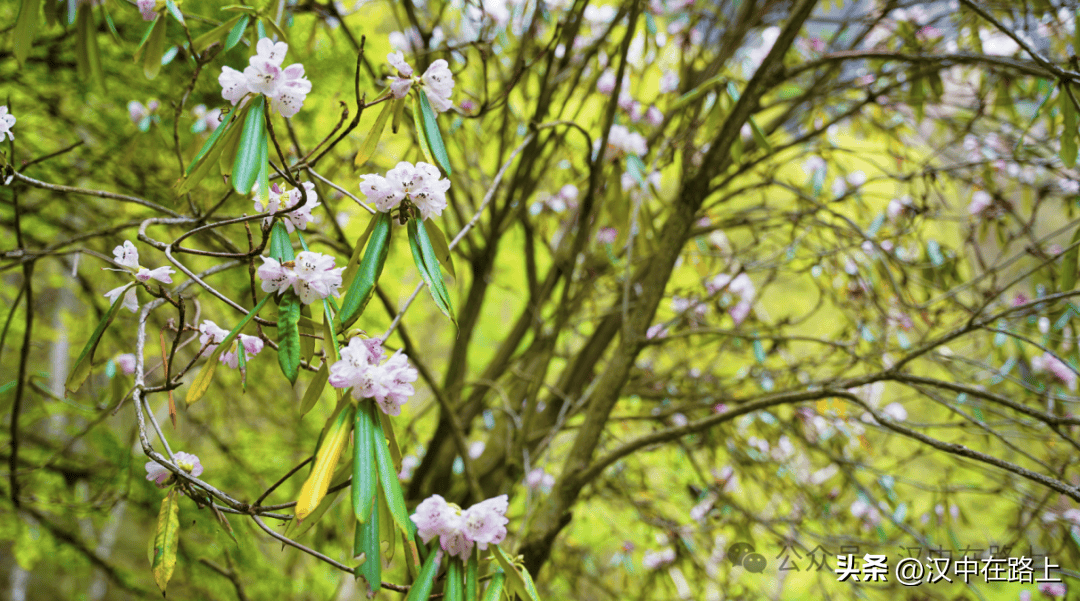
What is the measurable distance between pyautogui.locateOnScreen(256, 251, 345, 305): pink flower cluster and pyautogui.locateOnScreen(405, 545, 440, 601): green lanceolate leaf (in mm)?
290

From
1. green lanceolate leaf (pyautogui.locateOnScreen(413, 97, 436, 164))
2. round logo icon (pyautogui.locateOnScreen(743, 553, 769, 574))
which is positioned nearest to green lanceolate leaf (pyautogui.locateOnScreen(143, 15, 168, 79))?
green lanceolate leaf (pyautogui.locateOnScreen(413, 97, 436, 164))

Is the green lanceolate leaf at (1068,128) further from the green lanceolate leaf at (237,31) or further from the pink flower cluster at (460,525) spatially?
the green lanceolate leaf at (237,31)

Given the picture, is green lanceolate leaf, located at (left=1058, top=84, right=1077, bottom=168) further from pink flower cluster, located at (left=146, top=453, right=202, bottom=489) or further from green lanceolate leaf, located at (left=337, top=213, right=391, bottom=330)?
pink flower cluster, located at (left=146, top=453, right=202, bottom=489)

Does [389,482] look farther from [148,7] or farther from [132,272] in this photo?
[148,7]

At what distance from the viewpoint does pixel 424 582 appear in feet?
1.95

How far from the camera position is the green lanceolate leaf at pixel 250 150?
57cm

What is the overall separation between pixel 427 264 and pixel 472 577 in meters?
0.33

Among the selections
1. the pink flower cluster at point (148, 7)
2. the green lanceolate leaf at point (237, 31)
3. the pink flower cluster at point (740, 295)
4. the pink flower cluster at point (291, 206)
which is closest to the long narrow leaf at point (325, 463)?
the pink flower cluster at point (291, 206)

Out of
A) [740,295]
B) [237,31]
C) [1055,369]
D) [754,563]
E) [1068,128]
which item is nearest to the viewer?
[237,31]

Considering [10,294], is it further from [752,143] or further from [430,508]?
[752,143]

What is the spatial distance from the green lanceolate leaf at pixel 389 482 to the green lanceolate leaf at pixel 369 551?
0.02 m

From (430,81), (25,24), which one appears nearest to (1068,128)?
(430,81)

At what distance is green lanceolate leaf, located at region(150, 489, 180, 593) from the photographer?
0.60 meters

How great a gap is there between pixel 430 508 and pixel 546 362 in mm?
678
